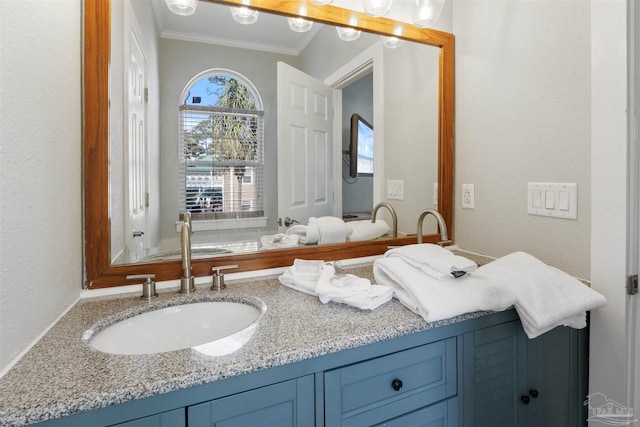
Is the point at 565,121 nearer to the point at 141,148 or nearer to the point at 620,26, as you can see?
the point at 620,26

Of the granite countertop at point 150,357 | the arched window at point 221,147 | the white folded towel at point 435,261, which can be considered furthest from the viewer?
the arched window at point 221,147

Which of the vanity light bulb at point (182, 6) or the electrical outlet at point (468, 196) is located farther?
the electrical outlet at point (468, 196)

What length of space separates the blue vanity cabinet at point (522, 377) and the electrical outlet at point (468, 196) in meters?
0.64

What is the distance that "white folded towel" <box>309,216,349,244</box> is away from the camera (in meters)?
1.41

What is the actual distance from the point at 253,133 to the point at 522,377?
125 cm

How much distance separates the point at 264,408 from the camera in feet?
2.31

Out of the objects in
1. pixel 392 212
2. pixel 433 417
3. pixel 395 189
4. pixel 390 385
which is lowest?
pixel 433 417

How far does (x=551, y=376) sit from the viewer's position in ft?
3.60

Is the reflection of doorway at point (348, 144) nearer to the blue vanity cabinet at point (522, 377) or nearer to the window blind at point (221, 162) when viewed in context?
the window blind at point (221, 162)

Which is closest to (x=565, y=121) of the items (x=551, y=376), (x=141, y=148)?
(x=551, y=376)

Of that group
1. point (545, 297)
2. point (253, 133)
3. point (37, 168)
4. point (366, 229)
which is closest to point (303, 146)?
point (253, 133)

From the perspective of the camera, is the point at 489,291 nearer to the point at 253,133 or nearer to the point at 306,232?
the point at 306,232

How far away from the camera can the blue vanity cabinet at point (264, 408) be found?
66 cm

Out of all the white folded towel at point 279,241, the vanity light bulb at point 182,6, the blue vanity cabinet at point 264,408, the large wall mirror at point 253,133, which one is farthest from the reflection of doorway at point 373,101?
the blue vanity cabinet at point 264,408
